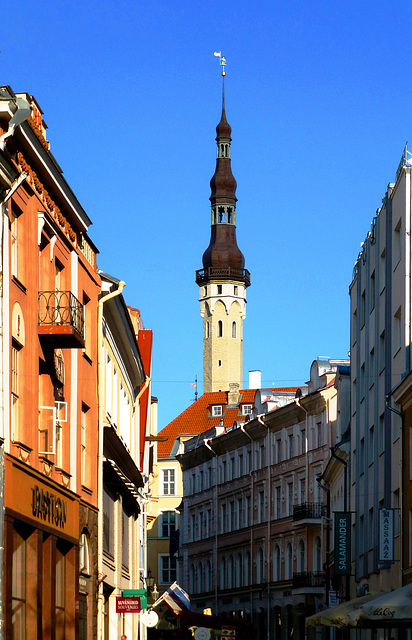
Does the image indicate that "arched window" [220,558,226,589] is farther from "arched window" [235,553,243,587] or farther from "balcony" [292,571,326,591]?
"balcony" [292,571,326,591]

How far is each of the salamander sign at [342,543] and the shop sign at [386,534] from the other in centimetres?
913

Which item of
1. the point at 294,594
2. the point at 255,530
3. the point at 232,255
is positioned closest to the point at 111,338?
the point at 294,594

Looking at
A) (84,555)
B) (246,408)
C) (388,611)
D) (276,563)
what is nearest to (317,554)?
(276,563)

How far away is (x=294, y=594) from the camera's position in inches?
2618

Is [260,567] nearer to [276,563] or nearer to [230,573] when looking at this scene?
[276,563]

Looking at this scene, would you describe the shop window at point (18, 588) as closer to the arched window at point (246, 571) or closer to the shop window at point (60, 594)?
the shop window at point (60, 594)

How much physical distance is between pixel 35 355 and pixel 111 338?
1167 centimetres

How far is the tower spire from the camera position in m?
140

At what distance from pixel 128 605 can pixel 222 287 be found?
114049mm

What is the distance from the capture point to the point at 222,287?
144m

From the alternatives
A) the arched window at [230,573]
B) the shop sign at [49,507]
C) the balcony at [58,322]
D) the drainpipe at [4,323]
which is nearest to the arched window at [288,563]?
the arched window at [230,573]

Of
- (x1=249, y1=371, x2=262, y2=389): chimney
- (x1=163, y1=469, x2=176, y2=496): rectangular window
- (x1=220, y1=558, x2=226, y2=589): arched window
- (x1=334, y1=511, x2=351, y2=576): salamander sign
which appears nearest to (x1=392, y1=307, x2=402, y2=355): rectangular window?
(x1=334, y1=511, x2=351, y2=576): salamander sign

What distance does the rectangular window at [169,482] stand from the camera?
10150 cm

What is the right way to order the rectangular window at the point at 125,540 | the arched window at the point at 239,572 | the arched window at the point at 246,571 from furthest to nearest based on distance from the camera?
the arched window at the point at 239,572
the arched window at the point at 246,571
the rectangular window at the point at 125,540
